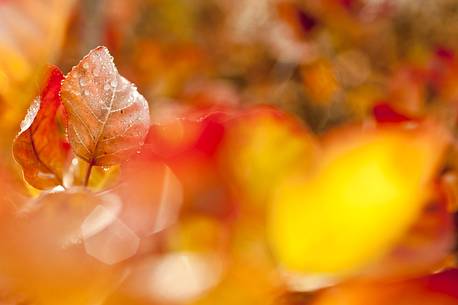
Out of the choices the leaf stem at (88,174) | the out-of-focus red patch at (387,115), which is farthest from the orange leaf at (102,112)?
the out-of-focus red patch at (387,115)

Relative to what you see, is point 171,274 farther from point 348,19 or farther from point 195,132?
point 348,19

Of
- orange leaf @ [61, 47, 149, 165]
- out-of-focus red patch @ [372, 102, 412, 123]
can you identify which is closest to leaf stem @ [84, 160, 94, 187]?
orange leaf @ [61, 47, 149, 165]

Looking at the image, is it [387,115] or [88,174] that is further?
[387,115]

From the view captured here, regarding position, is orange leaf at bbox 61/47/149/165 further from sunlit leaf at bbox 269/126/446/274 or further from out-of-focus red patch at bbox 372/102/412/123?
out-of-focus red patch at bbox 372/102/412/123

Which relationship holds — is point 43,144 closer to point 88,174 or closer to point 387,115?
point 88,174

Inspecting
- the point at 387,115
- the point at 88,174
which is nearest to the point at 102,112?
the point at 88,174

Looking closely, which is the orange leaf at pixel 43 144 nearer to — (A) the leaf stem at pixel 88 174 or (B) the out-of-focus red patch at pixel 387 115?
(A) the leaf stem at pixel 88 174
